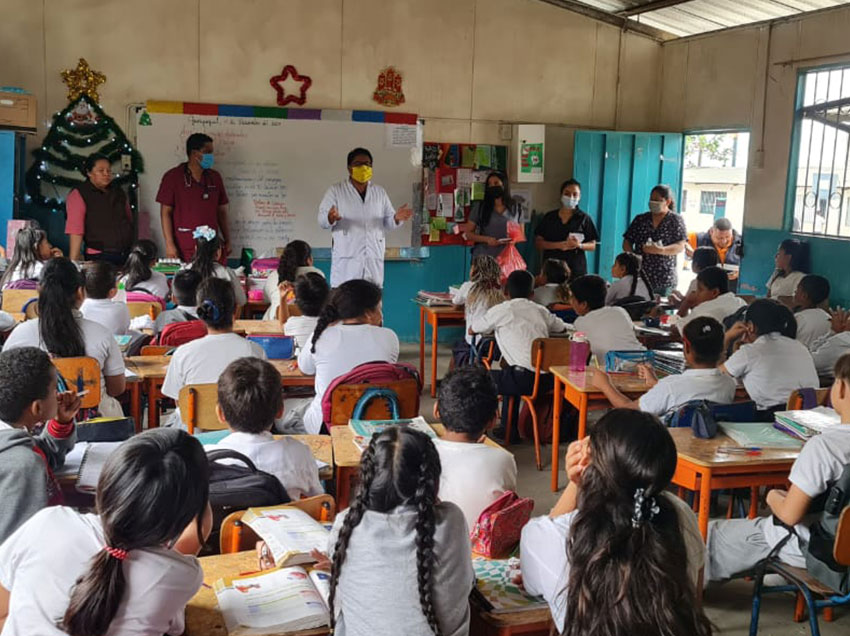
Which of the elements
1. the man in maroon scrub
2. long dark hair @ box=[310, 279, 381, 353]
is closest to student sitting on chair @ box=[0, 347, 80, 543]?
long dark hair @ box=[310, 279, 381, 353]

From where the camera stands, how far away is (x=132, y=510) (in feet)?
5.41

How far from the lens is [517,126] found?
8.74m

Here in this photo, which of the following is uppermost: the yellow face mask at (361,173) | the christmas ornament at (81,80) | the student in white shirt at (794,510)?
the christmas ornament at (81,80)

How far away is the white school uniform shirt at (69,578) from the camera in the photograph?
1664mm

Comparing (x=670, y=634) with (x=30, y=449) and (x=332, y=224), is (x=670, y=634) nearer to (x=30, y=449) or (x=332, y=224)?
(x=30, y=449)

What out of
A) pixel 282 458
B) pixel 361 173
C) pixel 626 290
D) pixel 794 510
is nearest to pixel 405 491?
pixel 282 458

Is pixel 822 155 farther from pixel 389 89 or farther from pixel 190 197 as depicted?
pixel 190 197

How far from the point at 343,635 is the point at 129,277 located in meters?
4.29

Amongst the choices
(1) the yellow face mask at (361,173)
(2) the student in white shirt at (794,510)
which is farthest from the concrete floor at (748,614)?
(1) the yellow face mask at (361,173)

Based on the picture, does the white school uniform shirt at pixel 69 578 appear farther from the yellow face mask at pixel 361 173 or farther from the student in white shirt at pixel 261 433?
the yellow face mask at pixel 361 173

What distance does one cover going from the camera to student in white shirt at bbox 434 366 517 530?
8.34 ft

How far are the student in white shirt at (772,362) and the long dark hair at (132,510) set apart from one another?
294 centimetres

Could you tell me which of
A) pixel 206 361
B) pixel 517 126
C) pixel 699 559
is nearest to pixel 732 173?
pixel 517 126

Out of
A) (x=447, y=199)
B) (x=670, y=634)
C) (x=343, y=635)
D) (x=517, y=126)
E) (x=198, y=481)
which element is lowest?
(x=343, y=635)
